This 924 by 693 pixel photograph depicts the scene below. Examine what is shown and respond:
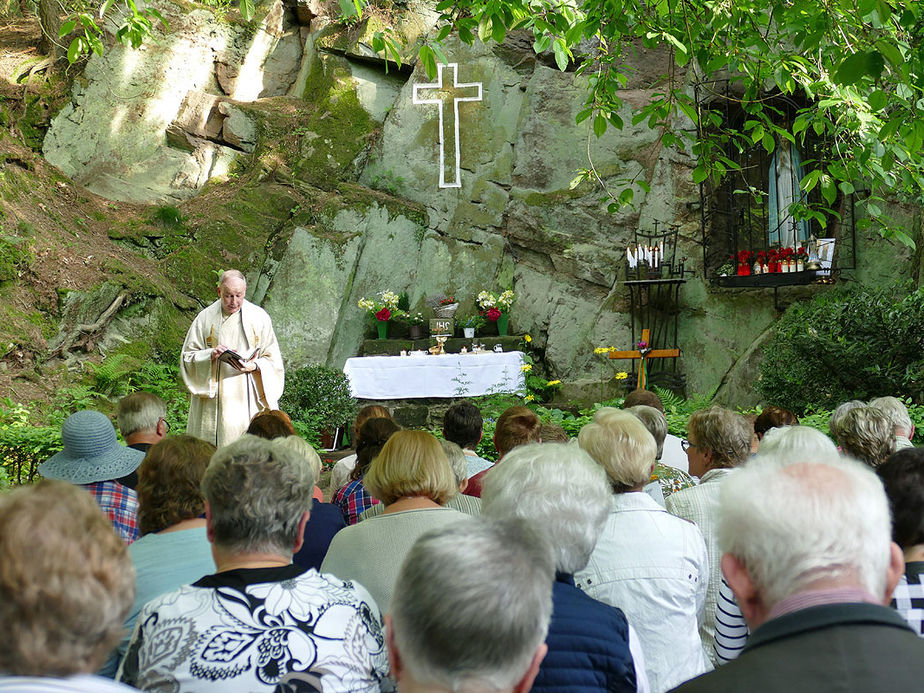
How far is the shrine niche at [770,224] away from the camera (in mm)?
10734

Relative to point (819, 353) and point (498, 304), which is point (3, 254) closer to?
point (498, 304)

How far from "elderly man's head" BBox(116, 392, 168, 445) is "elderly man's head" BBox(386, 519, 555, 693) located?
335 centimetres

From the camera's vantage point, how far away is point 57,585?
4.08 ft

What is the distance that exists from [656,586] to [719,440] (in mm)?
1247

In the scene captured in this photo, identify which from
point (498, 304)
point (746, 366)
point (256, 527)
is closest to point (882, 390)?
point (746, 366)

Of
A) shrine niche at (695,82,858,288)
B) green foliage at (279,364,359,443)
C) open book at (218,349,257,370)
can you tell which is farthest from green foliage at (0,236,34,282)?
shrine niche at (695,82,858,288)

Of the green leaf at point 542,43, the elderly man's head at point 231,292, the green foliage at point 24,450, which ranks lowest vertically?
the green foliage at point 24,450

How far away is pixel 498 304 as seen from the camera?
41.4ft

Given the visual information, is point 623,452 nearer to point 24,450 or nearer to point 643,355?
point 24,450

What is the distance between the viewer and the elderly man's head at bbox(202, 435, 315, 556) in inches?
79.5

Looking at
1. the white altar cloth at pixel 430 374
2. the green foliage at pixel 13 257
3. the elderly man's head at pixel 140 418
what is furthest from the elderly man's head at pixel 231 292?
the green foliage at pixel 13 257

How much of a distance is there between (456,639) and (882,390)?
285 inches

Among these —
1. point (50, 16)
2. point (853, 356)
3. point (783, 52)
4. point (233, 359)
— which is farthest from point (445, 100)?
point (783, 52)

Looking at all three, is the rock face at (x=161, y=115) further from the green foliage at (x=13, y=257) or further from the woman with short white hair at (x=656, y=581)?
the woman with short white hair at (x=656, y=581)
